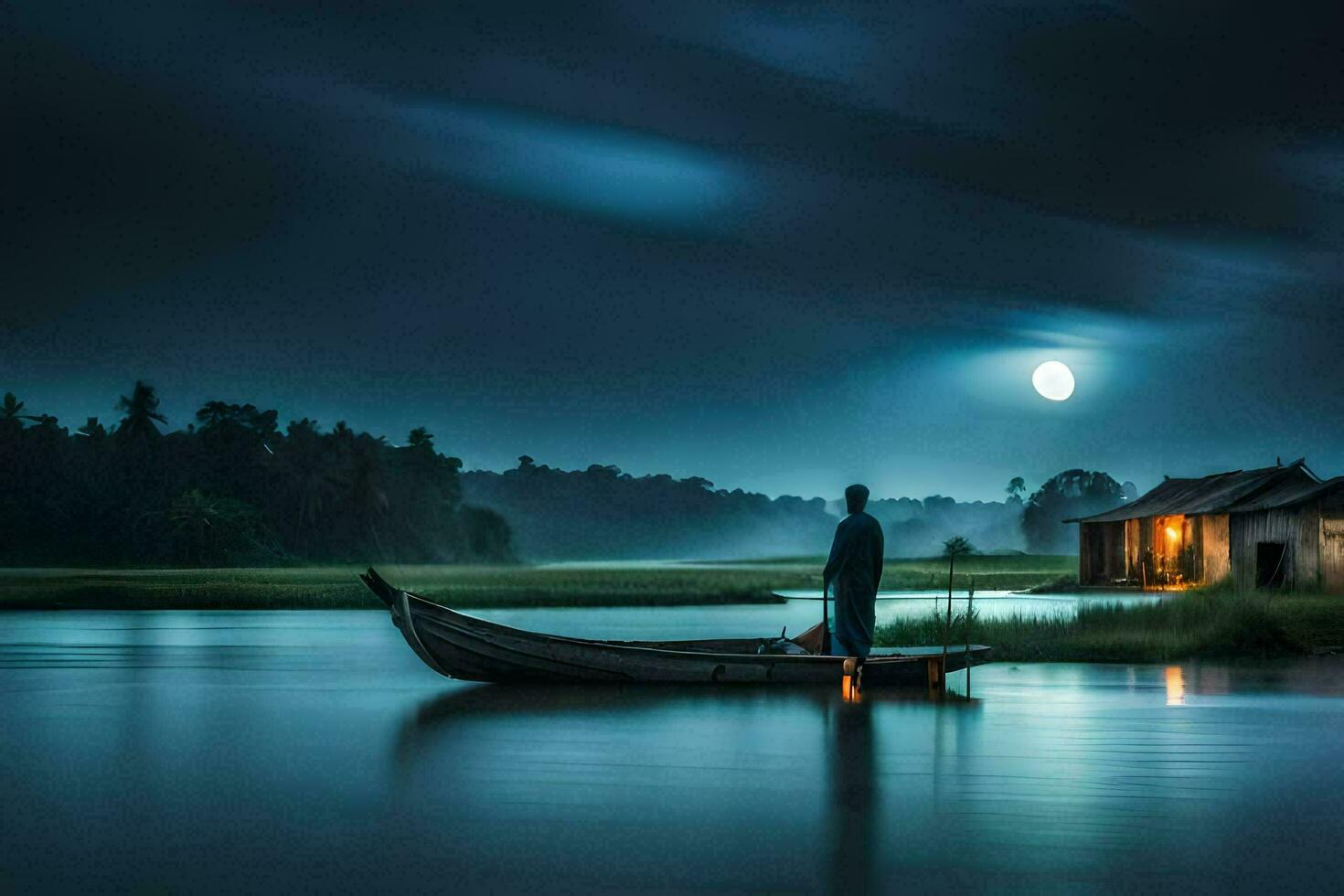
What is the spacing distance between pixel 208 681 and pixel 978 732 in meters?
13.8

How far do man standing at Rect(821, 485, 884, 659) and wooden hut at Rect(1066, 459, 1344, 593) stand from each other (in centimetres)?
2521

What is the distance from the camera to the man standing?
1578 cm

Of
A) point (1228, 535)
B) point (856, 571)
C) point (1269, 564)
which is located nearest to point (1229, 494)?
point (1228, 535)

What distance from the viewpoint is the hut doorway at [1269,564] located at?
38.9 m

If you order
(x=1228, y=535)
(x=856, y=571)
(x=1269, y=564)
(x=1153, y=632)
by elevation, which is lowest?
(x=1153, y=632)

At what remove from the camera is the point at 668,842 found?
8531mm

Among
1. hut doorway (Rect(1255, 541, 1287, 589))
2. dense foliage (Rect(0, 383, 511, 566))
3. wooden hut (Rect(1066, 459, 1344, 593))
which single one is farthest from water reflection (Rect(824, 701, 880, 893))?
dense foliage (Rect(0, 383, 511, 566))

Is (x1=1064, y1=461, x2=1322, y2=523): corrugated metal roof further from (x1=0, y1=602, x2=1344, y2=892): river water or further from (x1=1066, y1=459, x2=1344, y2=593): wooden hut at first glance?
(x1=0, y1=602, x2=1344, y2=892): river water

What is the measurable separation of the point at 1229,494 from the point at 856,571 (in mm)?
31535

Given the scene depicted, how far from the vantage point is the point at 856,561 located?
15867 mm

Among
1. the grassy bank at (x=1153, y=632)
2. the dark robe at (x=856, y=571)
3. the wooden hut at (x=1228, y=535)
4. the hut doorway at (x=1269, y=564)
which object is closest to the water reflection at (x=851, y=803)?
the dark robe at (x=856, y=571)

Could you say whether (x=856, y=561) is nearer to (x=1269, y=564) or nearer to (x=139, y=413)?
(x=1269, y=564)

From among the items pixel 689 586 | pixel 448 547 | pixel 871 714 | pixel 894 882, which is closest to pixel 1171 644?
pixel 871 714

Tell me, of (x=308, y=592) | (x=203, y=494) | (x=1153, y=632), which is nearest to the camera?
(x=1153, y=632)
